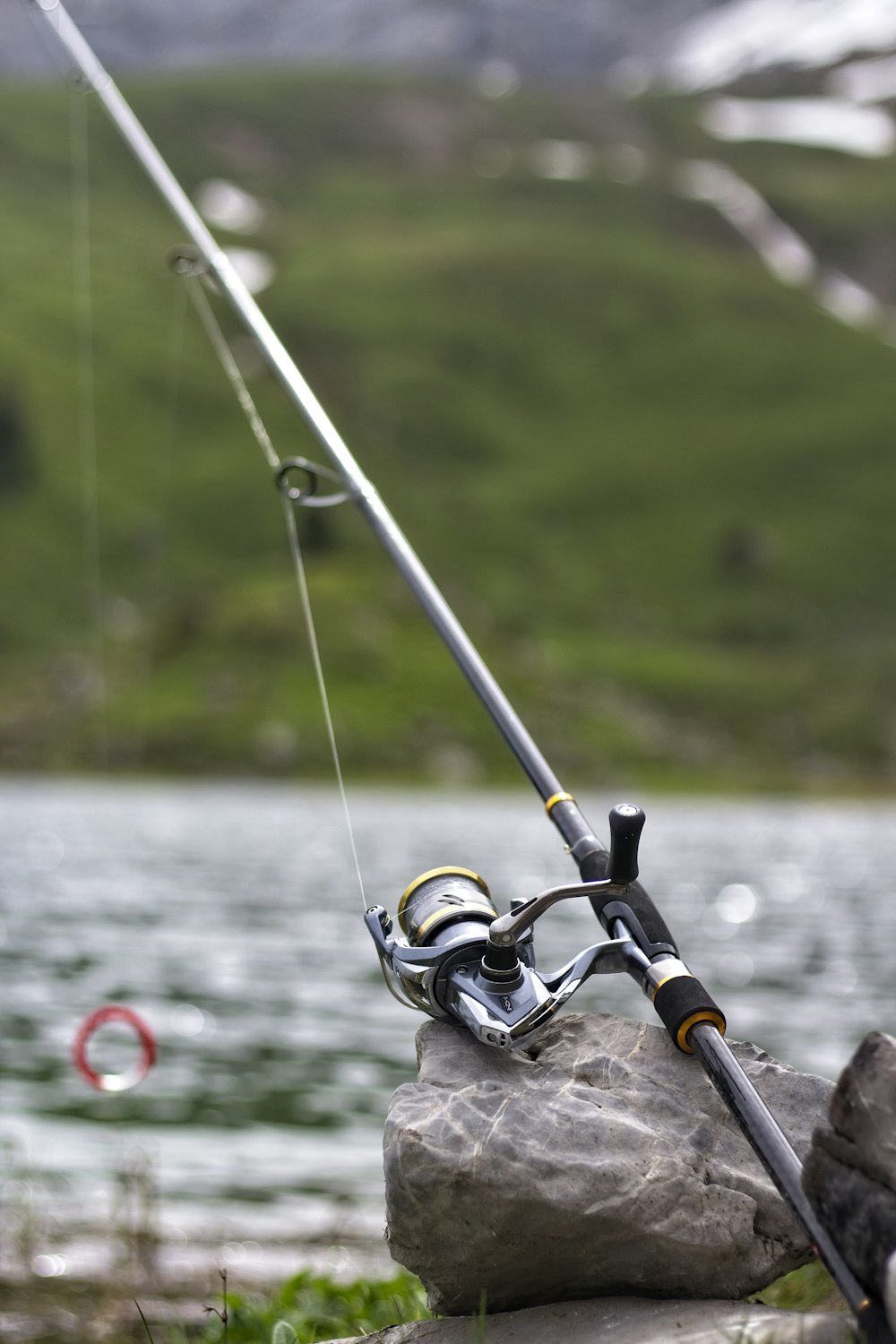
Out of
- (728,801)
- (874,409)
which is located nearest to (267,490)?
(728,801)

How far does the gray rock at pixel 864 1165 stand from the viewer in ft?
13.5

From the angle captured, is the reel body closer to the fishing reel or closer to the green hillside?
the fishing reel

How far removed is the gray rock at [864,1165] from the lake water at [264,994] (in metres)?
5.46

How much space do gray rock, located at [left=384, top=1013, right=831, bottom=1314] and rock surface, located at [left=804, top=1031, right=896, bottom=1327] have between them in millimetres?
778

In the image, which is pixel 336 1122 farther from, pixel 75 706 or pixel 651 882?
pixel 75 706

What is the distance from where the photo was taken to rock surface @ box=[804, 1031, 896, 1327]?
410cm

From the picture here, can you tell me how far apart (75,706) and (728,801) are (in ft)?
140

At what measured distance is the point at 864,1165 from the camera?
4.19m

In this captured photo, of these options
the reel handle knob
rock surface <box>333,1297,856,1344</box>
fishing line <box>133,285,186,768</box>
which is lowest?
rock surface <box>333,1297,856,1344</box>

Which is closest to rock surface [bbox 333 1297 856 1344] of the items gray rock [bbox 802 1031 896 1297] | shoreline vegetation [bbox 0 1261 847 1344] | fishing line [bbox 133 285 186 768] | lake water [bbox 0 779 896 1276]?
gray rock [bbox 802 1031 896 1297]

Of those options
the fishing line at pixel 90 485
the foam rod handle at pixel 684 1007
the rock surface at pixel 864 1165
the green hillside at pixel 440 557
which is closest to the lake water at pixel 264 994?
the foam rod handle at pixel 684 1007

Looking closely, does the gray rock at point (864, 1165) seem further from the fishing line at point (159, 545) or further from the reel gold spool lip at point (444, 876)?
the fishing line at point (159, 545)

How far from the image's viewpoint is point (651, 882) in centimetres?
3969

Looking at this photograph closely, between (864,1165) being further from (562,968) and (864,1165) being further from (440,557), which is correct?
(440,557)
